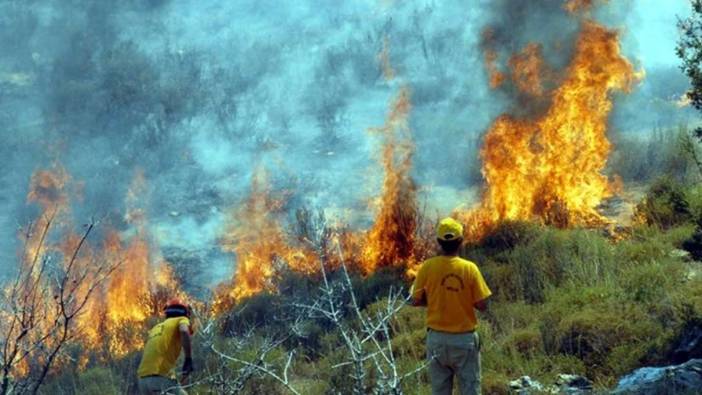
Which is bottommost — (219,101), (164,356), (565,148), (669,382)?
(669,382)

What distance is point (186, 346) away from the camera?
271 inches

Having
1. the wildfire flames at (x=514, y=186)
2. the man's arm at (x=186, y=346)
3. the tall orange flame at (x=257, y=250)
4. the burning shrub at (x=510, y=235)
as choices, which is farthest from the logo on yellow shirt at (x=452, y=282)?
the tall orange flame at (x=257, y=250)

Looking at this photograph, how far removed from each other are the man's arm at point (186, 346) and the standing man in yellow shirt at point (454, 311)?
8.39 ft

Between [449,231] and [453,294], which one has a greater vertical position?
[449,231]

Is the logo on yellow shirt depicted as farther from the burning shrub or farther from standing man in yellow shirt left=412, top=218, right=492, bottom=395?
the burning shrub

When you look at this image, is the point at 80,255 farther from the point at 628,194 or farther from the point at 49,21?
the point at 628,194

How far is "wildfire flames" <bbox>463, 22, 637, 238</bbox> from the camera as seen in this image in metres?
13.9

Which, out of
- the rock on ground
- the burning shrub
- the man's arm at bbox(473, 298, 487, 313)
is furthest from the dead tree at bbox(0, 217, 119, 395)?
the burning shrub

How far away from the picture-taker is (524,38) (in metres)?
14.9

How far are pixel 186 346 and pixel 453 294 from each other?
114 inches

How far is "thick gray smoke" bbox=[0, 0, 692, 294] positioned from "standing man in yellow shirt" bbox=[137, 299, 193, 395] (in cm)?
1172

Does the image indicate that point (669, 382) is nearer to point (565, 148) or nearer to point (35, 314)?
point (35, 314)

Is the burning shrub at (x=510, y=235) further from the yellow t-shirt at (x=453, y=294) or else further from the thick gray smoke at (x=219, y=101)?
the yellow t-shirt at (x=453, y=294)

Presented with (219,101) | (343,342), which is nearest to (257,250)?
(343,342)
